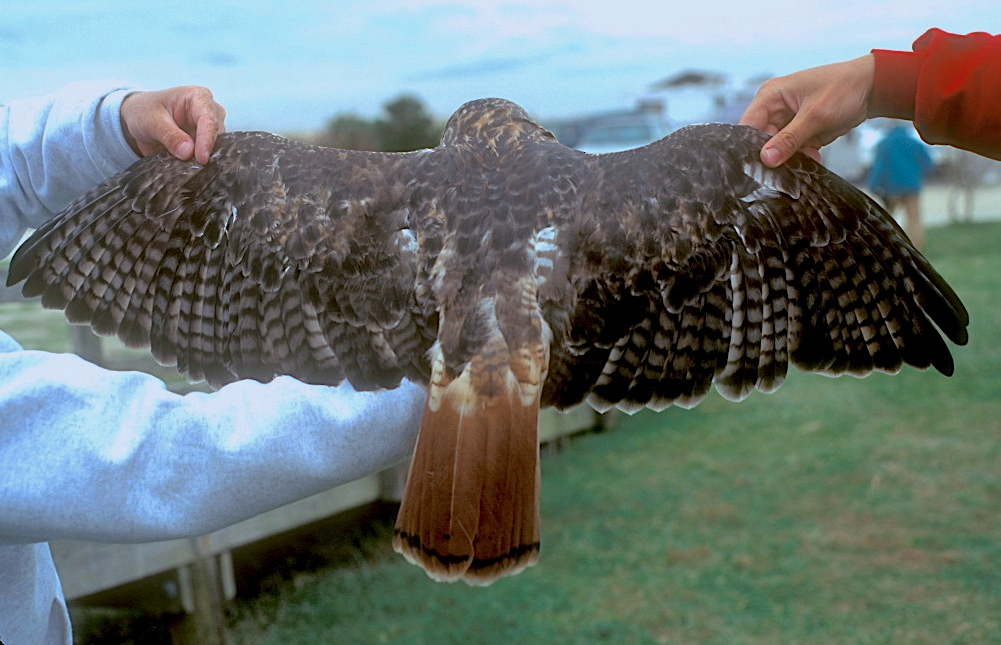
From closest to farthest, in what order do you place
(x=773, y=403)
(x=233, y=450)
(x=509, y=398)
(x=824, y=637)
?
Answer: (x=233, y=450)
(x=509, y=398)
(x=824, y=637)
(x=773, y=403)

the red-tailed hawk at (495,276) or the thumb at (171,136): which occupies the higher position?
the thumb at (171,136)

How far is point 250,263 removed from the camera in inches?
80.0

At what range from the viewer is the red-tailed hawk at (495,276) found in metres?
1.78

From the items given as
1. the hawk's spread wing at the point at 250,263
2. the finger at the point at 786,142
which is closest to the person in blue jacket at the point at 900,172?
the finger at the point at 786,142

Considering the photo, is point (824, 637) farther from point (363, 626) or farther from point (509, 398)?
point (509, 398)

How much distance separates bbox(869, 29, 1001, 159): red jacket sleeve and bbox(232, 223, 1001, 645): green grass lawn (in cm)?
250

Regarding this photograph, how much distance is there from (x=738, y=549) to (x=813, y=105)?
3.05m

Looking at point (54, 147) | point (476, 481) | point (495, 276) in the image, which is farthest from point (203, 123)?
point (476, 481)

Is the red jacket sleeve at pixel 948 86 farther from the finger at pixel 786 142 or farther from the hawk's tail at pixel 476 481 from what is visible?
the hawk's tail at pixel 476 481

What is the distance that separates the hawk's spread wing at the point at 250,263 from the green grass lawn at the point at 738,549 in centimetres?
220

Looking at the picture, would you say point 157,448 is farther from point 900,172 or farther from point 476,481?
point 900,172

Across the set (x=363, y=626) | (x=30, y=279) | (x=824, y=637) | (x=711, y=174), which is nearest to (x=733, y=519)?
(x=824, y=637)

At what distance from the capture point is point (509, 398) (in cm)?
172

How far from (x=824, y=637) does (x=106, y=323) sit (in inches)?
120
